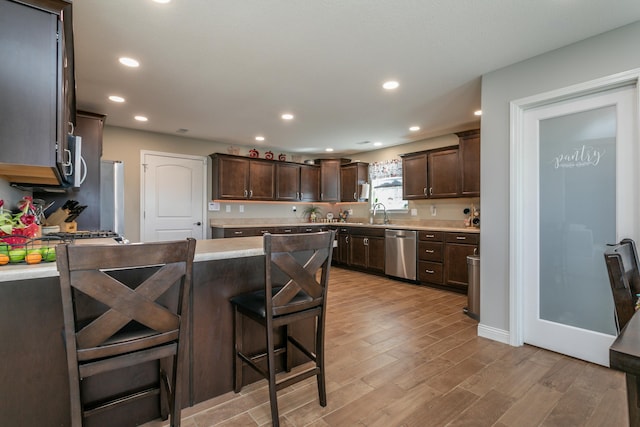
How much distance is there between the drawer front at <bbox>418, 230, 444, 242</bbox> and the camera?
179 inches

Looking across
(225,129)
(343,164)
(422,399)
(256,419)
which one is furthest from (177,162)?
(422,399)

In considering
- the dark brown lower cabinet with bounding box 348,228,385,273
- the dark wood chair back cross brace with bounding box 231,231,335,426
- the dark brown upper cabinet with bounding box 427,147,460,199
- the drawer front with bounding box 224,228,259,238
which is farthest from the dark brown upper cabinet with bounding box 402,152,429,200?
the dark wood chair back cross brace with bounding box 231,231,335,426

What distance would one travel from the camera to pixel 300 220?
276 inches

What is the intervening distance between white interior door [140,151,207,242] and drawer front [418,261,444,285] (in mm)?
3796

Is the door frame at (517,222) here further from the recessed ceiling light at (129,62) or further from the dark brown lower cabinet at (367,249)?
the recessed ceiling light at (129,62)

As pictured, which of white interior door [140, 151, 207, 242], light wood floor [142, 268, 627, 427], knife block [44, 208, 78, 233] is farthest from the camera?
white interior door [140, 151, 207, 242]

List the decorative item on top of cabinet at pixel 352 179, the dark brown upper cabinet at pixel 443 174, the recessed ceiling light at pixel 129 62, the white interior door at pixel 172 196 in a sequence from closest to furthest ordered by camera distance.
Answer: the recessed ceiling light at pixel 129 62
the dark brown upper cabinet at pixel 443 174
the white interior door at pixel 172 196
the decorative item on top of cabinet at pixel 352 179

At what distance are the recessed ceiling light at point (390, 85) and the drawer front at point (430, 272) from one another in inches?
103

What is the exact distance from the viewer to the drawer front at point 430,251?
4.55m

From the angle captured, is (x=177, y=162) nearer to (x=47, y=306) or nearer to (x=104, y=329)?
(x=47, y=306)

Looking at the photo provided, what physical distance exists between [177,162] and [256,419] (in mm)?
4661

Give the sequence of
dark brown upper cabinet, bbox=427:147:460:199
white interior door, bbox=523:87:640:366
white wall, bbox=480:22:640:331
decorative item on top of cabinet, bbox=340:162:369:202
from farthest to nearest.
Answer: decorative item on top of cabinet, bbox=340:162:369:202
dark brown upper cabinet, bbox=427:147:460:199
white wall, bbox=480:22:640:331
white interior door, bbox=523:87:640:366

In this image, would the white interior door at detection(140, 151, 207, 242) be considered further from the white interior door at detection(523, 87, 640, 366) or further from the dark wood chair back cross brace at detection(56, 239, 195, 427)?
the white interior door at detection(523, 87, 640, 366)

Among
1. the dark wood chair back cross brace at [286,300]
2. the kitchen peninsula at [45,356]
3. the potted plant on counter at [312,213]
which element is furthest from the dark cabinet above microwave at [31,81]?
the potted plant on counter at [312,213]
